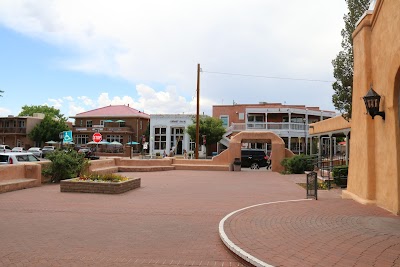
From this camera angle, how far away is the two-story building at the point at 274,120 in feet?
152

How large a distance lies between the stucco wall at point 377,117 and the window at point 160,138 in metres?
48.8

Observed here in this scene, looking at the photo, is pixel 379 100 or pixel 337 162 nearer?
pixel 379 100

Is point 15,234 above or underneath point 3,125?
underneath

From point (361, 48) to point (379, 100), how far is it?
2.31 m

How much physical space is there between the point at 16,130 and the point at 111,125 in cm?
1744

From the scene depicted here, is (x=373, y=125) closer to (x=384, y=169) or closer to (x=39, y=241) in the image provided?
(x=384, y=169)

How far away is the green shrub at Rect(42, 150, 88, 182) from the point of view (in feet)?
55.0

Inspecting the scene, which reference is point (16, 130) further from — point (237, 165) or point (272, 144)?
point (272, 144)

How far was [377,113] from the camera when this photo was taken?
974 cm

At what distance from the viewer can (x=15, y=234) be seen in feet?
24.0

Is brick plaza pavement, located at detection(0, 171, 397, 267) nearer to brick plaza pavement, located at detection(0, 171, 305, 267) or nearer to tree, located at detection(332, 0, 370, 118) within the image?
brick plaza pavement, located at detection(0, 171, 305, 267)

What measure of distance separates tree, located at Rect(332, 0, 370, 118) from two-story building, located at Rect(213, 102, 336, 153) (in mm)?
31053

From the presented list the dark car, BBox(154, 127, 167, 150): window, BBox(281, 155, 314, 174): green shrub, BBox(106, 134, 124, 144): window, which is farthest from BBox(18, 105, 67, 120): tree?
BBox(281, 155, 314, 174): green shrub

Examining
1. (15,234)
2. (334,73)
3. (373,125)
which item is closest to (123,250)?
(15,234)
